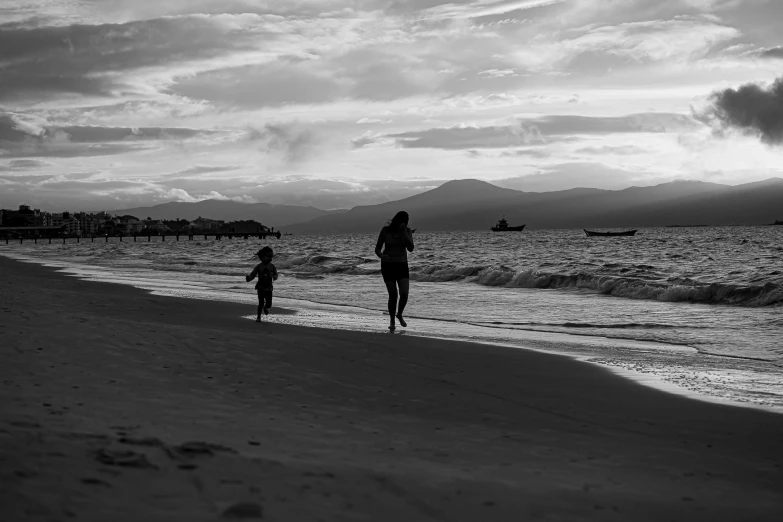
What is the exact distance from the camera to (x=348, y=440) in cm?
463

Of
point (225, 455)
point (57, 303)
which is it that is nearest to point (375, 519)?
point (225, 455)

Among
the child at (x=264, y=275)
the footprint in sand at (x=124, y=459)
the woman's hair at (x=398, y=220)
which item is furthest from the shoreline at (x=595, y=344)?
the footprint in sand at (x=124, y=459)

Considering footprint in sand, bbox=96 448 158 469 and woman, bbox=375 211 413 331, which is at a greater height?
woman, bbox=375 211 413 331

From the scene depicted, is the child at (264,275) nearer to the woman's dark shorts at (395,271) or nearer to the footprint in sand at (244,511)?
the woman's dark shorts at (395,271)

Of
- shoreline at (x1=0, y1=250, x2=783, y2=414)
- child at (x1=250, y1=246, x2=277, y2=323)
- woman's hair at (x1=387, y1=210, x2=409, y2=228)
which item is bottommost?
shoreline at (x1=0, y1=250, x2=783, y2=414)

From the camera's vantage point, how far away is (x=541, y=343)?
1111cm

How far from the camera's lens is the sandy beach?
11.3 feet

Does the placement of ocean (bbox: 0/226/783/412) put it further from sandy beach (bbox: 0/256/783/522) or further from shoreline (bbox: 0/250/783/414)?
sandy beach (bbox: 0/256/783/522)

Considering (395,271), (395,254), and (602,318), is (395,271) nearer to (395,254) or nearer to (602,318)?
(395,254)

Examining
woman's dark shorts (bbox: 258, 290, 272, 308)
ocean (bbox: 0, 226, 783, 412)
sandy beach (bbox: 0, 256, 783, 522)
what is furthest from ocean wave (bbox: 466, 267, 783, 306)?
sandy beach (bbox: 0, 256, 783, 522)

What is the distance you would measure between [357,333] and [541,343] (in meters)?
2.82

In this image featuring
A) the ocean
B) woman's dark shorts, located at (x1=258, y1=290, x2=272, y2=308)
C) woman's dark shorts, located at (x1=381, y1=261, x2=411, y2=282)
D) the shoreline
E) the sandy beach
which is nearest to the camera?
the sandy beach

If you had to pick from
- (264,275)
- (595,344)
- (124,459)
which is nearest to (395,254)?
(264,275)

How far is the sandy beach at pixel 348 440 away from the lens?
3.45 meters
